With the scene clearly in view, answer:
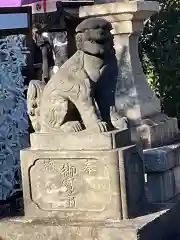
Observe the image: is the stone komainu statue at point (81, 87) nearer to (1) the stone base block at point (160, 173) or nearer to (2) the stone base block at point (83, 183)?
(2) the stone base block at point (83, 183)

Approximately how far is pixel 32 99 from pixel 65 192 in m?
0.95

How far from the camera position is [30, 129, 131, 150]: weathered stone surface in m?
5.62

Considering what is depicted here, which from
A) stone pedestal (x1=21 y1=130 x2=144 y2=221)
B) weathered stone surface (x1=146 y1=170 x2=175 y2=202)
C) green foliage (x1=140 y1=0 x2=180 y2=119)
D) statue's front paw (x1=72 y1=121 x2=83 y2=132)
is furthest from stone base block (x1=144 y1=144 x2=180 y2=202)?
green foliage (x1=140 y1=0 x2=180 y2=119)

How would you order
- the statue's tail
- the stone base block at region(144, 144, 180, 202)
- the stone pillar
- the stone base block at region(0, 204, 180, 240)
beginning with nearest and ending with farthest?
the stone base block at region(0, 204, 180, 240), the statue's tail, the stone base block at region(144, 144, 180, 202), the stone pillar

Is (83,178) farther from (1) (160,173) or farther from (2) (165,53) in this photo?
(2) (165,53)

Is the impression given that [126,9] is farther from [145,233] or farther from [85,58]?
[145,233]

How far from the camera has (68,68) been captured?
5883mm

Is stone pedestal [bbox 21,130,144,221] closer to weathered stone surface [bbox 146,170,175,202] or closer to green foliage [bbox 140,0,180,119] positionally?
weathered stone surface [bbox 146,170,175,202]

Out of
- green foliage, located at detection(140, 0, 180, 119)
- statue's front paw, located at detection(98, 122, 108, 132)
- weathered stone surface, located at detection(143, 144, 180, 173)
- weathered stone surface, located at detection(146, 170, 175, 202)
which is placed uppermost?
green foliage, located at detection(140, 0, 180, 119)

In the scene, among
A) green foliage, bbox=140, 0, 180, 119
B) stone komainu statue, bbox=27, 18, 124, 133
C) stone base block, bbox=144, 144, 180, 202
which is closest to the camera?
stone komainu statue, bbox=27, 18, 124, 133

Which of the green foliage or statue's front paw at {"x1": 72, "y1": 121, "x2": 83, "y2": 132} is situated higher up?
the green foliage

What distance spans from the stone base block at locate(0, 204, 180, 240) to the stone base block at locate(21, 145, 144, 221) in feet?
0.33

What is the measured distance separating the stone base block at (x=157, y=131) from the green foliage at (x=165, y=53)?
8.99ft

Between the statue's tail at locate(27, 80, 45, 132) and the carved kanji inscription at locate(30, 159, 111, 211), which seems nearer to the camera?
the carved kanji inscription at locate(30, 159, 111, 211)
